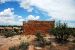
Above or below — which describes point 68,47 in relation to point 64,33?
below

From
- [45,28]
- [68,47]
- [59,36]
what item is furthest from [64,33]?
[45,28]

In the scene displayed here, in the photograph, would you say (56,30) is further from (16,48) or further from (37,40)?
(16,48)

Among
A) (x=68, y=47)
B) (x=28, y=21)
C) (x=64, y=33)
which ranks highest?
(x=28, y=21)

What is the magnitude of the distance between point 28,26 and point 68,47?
1102 centimetres

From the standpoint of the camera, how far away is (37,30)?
32.2 m

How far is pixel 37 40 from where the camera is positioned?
27047 millimetres

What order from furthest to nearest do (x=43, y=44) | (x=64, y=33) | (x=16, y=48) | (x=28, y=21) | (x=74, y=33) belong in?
(x=28, y=21), (x=74, y=33), (x=64, y=33), (x=43, y=44), (x=16, y=48)

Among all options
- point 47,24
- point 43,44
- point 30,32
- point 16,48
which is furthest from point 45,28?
point 16,48

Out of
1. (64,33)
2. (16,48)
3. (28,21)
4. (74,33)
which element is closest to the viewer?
(16,48)

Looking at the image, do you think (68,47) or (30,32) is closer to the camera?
(68,47)

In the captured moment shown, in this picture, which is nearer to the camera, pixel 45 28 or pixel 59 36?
pixel 59 36

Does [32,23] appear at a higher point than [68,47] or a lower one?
higher

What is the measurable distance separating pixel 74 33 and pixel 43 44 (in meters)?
8.05

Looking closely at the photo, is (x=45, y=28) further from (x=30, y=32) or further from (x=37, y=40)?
(x=37, y=40)
